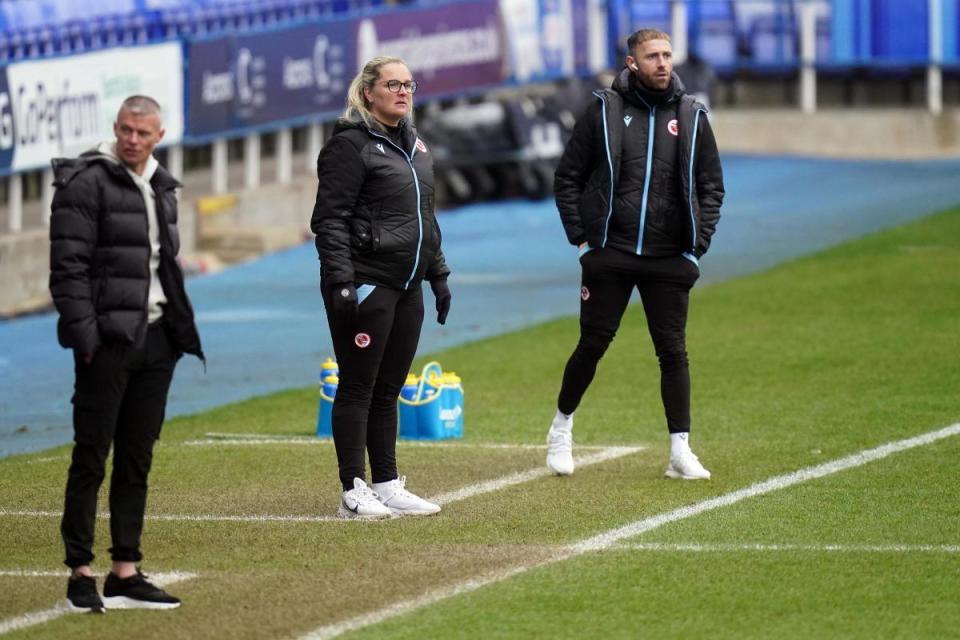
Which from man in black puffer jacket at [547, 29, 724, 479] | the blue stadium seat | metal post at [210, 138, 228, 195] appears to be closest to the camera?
man in black puffer jacket at [547, 29, 724, 479]

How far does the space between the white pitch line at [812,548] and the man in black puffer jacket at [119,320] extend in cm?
187

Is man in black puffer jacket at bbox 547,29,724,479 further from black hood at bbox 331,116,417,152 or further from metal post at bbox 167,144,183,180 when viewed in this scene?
metal post at bbox 167,144,183,180

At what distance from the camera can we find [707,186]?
364 inches

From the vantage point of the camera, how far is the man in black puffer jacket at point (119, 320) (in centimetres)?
662

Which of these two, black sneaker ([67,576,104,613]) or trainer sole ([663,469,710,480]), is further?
trainer sole ([663,469,710,480])

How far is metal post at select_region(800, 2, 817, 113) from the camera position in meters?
31.5

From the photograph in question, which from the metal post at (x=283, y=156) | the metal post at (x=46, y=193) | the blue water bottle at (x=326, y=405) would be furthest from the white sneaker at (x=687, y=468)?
the metal post at (x=283, y=156)

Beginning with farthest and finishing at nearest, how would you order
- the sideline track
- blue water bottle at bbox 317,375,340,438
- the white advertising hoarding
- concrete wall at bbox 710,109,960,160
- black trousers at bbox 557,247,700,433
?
concrete wall at bbox 710,109,960,160, the white advertising hoarding, the sideline track, blue water bottle at bbox 317,375,340,438, black trousers at bbox 557,247,700,433

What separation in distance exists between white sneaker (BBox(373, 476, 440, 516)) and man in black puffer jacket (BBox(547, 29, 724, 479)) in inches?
48.3

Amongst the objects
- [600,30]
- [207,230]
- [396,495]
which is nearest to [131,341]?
A: [396,495]

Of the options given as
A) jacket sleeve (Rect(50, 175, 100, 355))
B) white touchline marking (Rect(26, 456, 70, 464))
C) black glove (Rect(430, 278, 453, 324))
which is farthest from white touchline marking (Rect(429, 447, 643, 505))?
jacket sleeve (Rect(50, 175, 100, 355))

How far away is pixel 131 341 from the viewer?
6.66m

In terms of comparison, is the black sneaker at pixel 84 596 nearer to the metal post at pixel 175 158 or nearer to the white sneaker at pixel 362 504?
the white sneaker at pixel 362 504

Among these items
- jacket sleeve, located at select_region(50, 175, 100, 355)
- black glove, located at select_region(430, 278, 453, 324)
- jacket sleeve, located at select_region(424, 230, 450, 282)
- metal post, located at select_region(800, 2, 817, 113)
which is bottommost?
metal post, located at select_region(800, 2, 817, 113)
